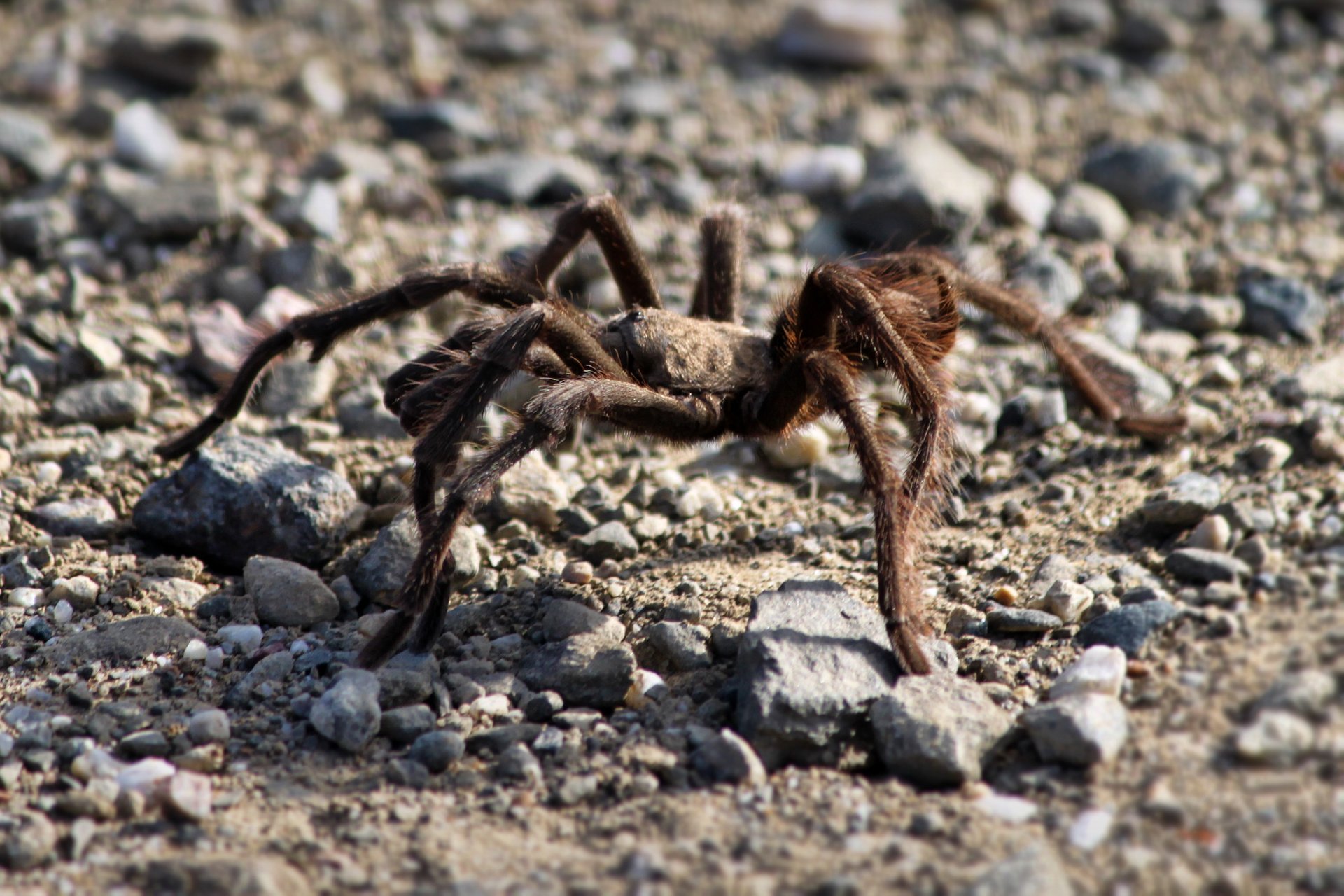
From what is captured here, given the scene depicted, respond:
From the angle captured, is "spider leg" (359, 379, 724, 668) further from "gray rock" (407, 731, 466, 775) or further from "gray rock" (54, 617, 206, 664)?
"gray rock" (54, 617, 206, 664)

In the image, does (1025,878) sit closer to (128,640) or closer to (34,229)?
(128,640)

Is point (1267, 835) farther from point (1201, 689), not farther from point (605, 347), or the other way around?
point (605, 347)

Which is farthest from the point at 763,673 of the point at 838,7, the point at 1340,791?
the point at 838,7

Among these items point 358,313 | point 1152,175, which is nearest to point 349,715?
point 358,313

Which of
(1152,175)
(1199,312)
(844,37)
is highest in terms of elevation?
(844,37)

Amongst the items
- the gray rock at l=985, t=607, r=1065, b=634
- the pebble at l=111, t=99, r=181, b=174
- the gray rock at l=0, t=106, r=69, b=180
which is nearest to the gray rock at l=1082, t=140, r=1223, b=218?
the gray rock at l=985, t=607, r=1065, b=634

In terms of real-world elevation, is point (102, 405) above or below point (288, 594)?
above
